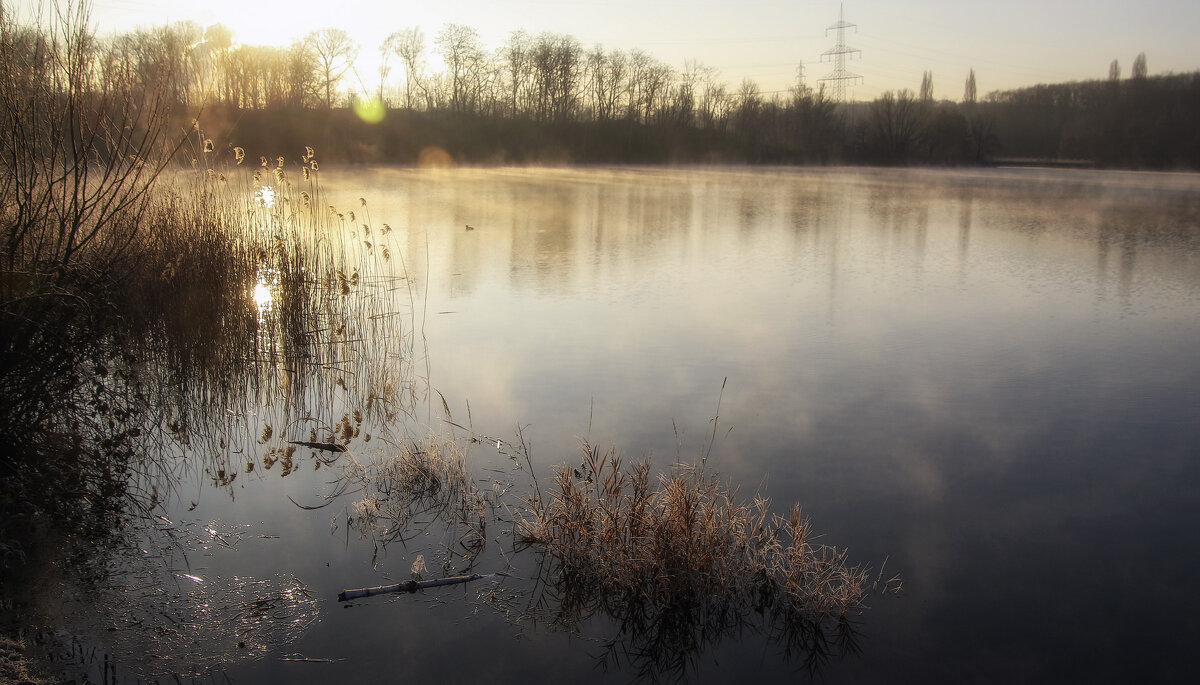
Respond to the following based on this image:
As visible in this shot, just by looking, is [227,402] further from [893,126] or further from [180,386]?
[893,126]

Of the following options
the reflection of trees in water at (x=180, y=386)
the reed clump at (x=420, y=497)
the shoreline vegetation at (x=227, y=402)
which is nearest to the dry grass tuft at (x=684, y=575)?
the shoreline vegetation at (x=227, y=402)

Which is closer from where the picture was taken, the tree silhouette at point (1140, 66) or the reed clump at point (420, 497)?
the reed clump at point (420, 497)

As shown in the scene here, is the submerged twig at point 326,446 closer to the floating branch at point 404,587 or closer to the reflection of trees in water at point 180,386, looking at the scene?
the reflection of trees in water at point 180,386

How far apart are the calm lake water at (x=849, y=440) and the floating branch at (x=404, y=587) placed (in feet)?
0.12

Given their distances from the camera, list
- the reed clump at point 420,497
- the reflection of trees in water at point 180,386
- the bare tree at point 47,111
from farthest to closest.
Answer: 1. the bare tree at point 47,111
2. the reed clump at point 420,497
3. the reflection of trees in water at point 180,386

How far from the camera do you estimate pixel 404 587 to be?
10.1ft

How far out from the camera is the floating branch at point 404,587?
9.85ft

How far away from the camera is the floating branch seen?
3.00 metres

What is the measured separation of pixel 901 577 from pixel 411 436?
8.52 feet

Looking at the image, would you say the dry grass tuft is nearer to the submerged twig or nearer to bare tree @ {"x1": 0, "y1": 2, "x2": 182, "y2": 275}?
the submerged twig

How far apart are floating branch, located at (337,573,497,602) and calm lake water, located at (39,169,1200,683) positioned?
0.04 m

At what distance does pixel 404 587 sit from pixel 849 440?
2662mm

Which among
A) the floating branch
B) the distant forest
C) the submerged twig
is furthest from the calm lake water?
the distant forest

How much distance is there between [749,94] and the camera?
178 ft
